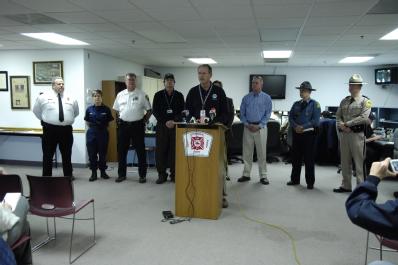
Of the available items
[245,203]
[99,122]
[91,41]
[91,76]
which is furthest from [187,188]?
[91,76]

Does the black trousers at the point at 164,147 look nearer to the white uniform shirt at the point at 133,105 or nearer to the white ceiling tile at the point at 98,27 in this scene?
the white uniform shirt at the point at 133,105

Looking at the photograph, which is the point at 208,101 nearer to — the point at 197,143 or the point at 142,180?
the point at 197,143

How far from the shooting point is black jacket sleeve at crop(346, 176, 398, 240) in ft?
4.64

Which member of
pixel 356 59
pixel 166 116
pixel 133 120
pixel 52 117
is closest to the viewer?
pixel 52 117

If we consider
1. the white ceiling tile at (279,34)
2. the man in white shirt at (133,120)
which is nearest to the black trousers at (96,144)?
the man in white shirt at (133,120)

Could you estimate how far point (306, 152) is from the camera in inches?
213

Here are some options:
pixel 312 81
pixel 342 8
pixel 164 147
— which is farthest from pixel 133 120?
pixel 312 81

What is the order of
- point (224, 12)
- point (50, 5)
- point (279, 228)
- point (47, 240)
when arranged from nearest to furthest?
point (47, 240) → point (279, 228) → point (50, 5) → point (224, 12)

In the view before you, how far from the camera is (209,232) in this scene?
362 cm

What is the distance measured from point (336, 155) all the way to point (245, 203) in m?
3.64

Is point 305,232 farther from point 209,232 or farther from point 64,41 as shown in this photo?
point 64,41

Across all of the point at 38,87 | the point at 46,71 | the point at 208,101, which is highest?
the point at 46,71

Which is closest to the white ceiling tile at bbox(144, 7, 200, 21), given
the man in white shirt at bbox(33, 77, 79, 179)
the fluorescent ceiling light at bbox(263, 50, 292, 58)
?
the man in white shirt at bbox(33, 77, 79, 179)

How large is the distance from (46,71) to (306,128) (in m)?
5.29
